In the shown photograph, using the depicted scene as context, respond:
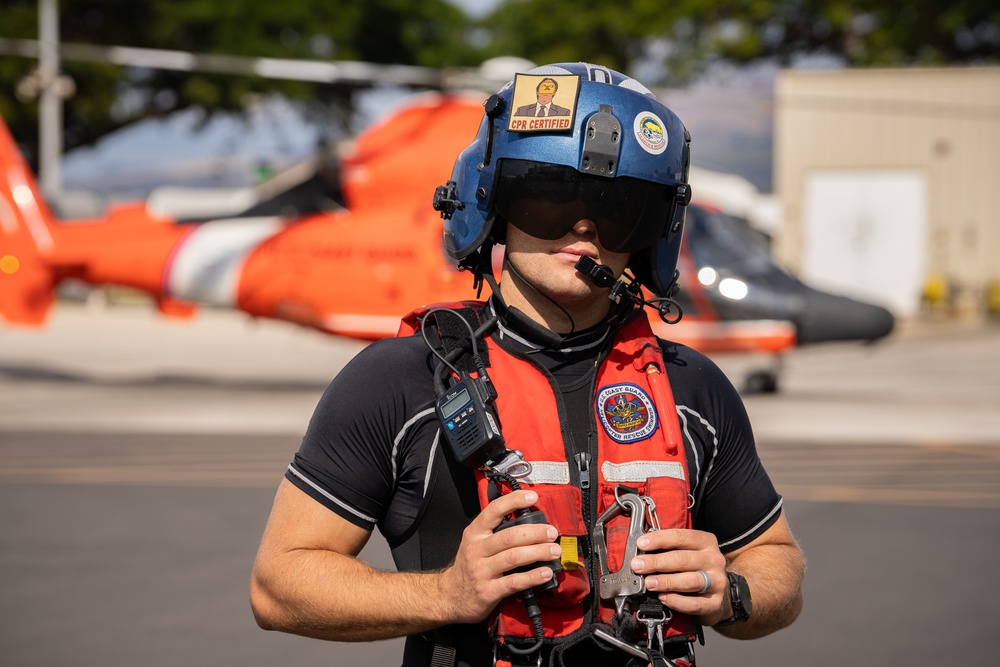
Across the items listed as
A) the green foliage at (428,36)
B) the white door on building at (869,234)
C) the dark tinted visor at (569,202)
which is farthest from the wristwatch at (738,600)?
the green foliage at (428,36)

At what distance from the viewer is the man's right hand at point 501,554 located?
1921 millimetres

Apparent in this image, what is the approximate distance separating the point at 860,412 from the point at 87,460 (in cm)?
804

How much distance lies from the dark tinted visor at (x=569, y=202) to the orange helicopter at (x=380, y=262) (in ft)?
34.2

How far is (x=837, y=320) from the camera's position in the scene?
46.0ft

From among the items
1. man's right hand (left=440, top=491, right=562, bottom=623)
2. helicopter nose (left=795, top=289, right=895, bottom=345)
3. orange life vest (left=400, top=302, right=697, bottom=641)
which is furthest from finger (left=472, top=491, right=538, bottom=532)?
helicopter nose (left=795, top=289, right=895, bottom=345)

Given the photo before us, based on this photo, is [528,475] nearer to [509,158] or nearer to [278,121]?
[509,158]

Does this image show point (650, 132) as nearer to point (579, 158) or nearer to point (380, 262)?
point (579, 158)

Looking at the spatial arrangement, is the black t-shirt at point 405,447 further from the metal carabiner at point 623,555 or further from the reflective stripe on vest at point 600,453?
the metal carabiner at point 623,555

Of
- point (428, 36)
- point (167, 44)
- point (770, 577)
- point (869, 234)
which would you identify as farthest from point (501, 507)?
point (428, 36)

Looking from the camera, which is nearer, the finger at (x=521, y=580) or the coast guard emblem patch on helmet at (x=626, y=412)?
the finger at (x=521, y=580)

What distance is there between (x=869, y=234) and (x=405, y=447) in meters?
29.6

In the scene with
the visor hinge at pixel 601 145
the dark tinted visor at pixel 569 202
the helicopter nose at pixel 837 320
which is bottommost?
the dark tinted visor at pixel 569 202

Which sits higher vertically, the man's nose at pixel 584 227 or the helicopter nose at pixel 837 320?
the helicopter nose at pixel 837 320

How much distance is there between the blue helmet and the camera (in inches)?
92.8
